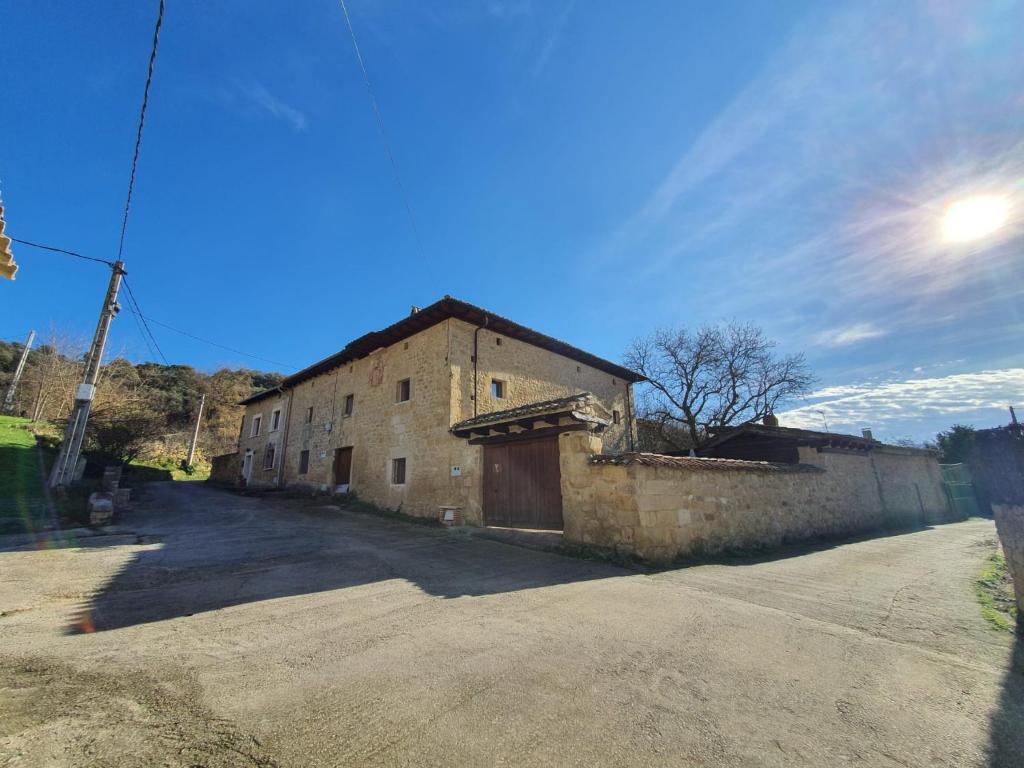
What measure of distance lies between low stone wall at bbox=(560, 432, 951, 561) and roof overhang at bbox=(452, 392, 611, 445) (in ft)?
1.13

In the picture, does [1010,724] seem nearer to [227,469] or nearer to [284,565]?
[284,565]

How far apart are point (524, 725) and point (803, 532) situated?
1058cm

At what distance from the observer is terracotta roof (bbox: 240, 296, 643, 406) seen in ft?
39.2

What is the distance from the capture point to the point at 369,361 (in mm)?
15320

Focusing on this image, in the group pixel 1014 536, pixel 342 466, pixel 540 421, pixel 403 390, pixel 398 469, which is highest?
pixel 403 390

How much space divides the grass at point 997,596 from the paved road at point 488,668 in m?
0.16

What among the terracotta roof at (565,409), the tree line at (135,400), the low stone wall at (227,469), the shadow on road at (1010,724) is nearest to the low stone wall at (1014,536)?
the shadow on road at (1010,724)

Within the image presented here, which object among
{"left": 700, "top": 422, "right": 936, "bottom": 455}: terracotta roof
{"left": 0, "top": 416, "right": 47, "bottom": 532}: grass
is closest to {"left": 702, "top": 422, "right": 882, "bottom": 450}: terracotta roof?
{"left": 700, "top": 422, "right": 936, "bottom": 455}: terracotta roof

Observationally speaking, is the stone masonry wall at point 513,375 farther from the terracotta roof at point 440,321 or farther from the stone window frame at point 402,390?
the stone window frame at point 402,390

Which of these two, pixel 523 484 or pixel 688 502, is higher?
pixel 523 484

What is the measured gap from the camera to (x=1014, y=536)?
3984 millimetres

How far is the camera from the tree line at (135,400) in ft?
48.1

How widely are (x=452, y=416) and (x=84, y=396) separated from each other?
8.75 m

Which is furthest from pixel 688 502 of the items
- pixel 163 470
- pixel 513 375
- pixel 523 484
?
pixel 163 470
